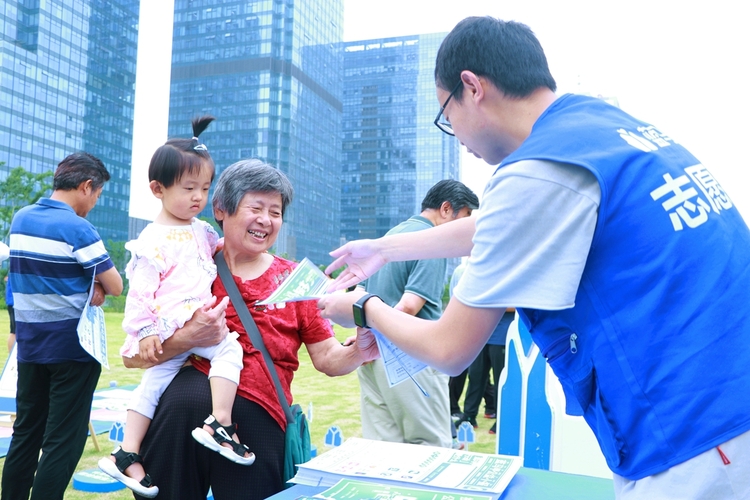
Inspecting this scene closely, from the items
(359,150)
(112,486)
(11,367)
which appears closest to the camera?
(112,486)

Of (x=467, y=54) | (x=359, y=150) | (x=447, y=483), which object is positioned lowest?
(x=447, y=483)

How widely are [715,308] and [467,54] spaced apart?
2.26 feet

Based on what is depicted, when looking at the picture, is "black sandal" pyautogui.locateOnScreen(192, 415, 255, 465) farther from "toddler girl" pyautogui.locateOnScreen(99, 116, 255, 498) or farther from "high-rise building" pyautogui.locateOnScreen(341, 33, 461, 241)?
"high-rise building" pyautogui.locateOnScreen(341, 33, 461, 241)

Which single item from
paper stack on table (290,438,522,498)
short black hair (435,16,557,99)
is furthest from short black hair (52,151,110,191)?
short black hair (435,16,557,99)

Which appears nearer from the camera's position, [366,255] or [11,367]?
[366,255]

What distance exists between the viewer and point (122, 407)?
6137 mm

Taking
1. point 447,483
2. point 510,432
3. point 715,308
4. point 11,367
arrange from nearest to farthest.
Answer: point 715,308 → point 447,483 → point 510,432 → point 11,367

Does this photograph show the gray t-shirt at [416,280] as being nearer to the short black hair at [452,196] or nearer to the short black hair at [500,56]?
the short black hair at [452,196]

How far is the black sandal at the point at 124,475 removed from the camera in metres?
1.61

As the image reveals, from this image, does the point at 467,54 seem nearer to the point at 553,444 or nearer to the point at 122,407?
the point at 553,444

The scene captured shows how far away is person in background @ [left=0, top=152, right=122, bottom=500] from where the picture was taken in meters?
3.16

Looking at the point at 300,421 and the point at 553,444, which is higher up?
the point at 300,421

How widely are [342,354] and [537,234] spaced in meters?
1.08

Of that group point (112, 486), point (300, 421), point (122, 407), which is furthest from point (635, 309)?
point (122, 407)
